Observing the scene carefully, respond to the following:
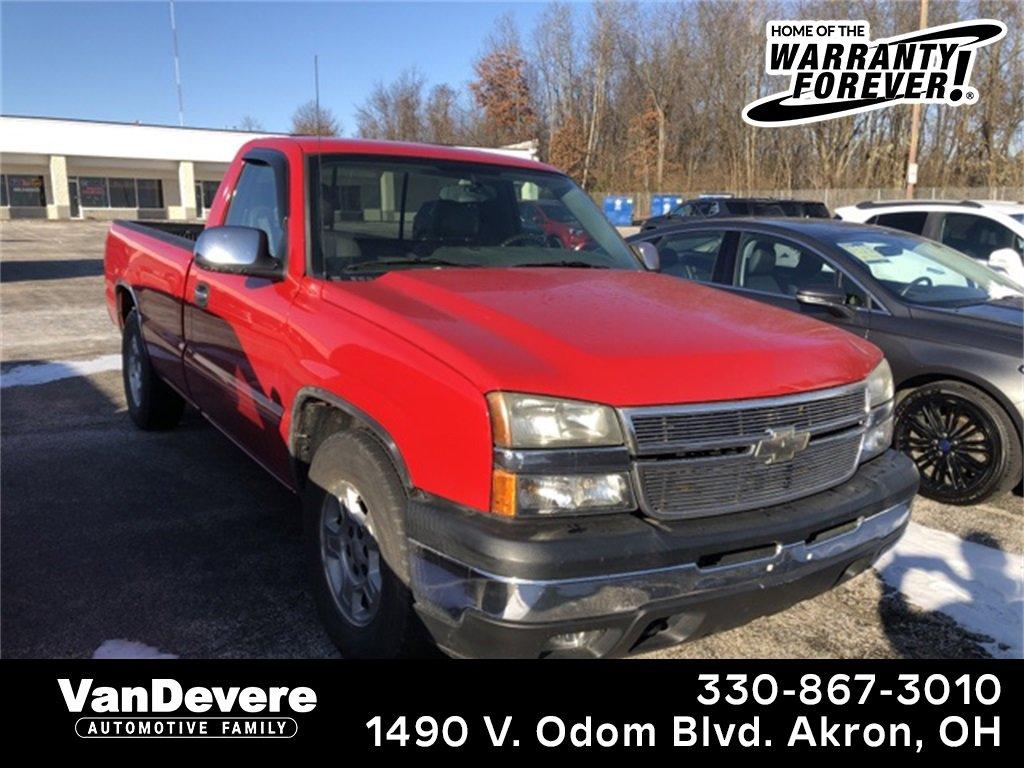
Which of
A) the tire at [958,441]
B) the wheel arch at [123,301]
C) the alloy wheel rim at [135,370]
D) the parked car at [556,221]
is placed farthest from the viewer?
the wheel arch at [123,301]

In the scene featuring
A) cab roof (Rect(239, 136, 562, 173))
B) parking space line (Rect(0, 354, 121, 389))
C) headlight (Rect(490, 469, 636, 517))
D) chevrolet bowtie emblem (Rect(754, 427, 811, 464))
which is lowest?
parking space line (Rect(0, 354, 121, 389))

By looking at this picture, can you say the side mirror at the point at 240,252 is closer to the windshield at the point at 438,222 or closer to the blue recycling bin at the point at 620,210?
the windshield at the point at 438,222

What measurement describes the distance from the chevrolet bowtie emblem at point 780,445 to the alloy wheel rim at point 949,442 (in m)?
2.75

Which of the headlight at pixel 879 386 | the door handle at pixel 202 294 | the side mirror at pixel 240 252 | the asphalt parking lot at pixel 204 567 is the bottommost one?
the asphalt parking lot at pixel 204 567

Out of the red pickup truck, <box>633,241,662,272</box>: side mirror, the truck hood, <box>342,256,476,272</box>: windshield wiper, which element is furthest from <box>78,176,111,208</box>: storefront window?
the truck hood

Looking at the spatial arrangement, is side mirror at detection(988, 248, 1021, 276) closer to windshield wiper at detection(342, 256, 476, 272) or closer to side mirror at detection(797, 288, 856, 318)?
side mirror at detection(797, 288, 856, 318)

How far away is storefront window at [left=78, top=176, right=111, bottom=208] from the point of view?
141ft

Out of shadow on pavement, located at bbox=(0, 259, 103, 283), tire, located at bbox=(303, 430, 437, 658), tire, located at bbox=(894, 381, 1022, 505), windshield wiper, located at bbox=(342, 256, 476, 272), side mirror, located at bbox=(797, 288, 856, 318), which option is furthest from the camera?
shadow on pavement, located at bbox=(0, 259, 103, 283)

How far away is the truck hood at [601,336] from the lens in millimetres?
2338

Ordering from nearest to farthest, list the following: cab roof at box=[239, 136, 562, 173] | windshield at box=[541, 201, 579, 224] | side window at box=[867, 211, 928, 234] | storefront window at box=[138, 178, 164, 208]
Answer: cab roof at box=[239, 136, 562, 173] < windshield at box=[541, 201, 579, 224] < side window at box=[867, 211, 928, 234] < storefront window at box=[138, 178, 164, 208]

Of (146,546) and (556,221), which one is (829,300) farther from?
(146,546)

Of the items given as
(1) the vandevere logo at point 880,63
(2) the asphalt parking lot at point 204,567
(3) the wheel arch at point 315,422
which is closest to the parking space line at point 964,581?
(2) the asphalt parking lot at point 204,567

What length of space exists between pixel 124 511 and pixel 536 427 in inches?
123
